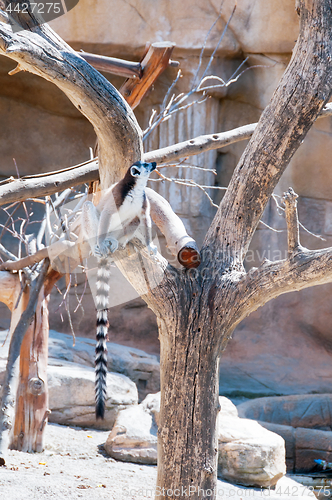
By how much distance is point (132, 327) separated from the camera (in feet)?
32.6

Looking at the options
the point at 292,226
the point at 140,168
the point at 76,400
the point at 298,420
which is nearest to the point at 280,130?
the point at 292,226

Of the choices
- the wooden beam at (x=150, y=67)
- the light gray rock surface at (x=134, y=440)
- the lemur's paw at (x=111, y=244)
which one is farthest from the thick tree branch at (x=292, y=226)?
the light gray rock surface at (x=134, y=440)

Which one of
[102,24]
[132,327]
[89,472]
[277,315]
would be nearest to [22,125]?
[102,24]

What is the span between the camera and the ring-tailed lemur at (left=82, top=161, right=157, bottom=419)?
3.08 metres

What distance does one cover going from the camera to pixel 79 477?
4.50 m

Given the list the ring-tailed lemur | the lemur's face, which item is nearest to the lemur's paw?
the ring-tailed lemur

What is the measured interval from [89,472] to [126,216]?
2819 millimetres

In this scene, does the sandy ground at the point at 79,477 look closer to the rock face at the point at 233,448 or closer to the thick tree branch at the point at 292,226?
the rock face at the point at 233,448

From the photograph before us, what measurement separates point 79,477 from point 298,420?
182 inches

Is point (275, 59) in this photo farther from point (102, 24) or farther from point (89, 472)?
point (89, 472)

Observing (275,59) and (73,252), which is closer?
(73,252)

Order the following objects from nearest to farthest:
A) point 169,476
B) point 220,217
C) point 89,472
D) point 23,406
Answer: point 169,476 < point 220,217 < point 89,472 < point 23,406

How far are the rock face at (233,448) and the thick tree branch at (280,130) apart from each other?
308cm

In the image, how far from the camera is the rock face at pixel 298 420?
7043 mm
